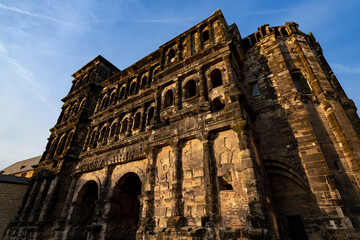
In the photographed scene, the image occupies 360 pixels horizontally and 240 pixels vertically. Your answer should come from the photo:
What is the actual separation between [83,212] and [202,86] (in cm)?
1207

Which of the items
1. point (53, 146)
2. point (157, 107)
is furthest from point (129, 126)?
point (53, 146)

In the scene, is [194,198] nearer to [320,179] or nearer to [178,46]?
[320,179]

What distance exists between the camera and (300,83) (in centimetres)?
1038

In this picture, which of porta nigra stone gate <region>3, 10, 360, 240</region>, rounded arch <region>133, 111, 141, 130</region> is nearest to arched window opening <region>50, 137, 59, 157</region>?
porta nigra stone gate <region>3, 10, 360, 240</region>

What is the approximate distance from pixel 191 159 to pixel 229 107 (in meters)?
2.76

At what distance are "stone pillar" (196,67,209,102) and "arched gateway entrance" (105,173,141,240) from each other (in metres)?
6.59

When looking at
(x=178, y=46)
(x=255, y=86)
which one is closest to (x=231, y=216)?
(x=255, y=86)

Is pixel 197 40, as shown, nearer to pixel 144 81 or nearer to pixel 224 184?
Answer: pixel 144 81

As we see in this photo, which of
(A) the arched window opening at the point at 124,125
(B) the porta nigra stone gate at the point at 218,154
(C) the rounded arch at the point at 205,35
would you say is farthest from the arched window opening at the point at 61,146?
(C) the rounded arch at the point at 205,35

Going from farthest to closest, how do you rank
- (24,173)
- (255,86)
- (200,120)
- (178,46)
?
(24,173) → (178,46) → (255,86) → (200,120)

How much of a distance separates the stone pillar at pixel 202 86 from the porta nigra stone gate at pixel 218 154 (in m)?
0.07

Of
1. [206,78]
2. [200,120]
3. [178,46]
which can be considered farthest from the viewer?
[178,46]

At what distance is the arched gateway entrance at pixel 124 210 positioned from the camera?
10.5 meters

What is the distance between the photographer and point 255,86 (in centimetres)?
1120
